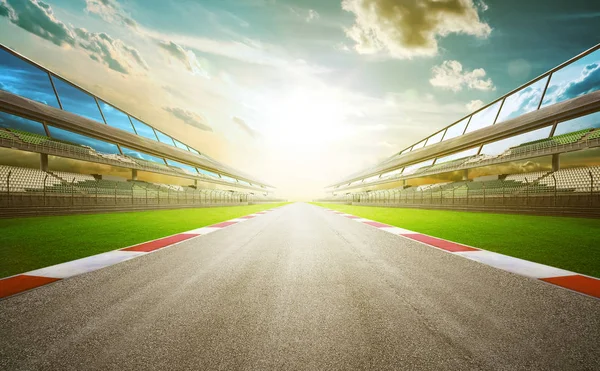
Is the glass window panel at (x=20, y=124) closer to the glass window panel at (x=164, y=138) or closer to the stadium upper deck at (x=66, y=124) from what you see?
the stadium upper deck at (x=66, y=124)

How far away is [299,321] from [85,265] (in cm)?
362

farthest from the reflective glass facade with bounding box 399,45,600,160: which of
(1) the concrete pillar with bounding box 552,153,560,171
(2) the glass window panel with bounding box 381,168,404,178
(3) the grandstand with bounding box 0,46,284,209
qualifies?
(3) the grandstand with bounding box 0,46,284,209

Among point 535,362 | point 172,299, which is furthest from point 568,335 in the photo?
point 172,299

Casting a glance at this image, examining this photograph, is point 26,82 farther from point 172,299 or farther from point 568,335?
point 568,335

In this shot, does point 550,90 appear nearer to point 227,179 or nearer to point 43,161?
point 43,161

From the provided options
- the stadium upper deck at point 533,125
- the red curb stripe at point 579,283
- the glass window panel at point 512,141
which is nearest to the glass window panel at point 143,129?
the red curb stripe at point 579,283

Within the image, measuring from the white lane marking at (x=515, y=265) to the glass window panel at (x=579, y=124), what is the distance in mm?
26472

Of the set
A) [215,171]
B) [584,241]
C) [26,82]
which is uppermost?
[26,82]

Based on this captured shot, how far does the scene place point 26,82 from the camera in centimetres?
2208

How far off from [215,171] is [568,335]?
57.1 meters

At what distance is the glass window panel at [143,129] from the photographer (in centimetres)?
3414

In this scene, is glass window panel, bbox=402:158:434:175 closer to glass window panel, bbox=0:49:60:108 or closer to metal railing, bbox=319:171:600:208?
metal railing, bbox=319:171:600:208

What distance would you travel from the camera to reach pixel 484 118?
1262 inches

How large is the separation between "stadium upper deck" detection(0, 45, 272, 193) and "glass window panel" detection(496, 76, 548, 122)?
4417 centimetres
